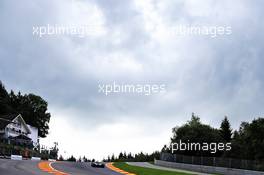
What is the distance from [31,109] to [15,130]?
18129 mm

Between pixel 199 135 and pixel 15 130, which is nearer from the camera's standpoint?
pixel 199 135

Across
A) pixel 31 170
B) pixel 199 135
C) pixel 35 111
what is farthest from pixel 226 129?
pixel 31 170

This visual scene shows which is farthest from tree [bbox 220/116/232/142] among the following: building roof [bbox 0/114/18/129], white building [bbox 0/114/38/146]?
building roof [bbox 0/114/18/129]

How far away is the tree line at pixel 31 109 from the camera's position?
447 ft

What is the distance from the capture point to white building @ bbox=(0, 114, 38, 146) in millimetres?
112650

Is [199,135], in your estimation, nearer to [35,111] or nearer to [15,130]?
[15,130]

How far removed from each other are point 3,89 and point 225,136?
74192 mm

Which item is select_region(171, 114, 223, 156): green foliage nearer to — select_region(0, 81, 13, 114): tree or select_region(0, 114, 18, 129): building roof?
select_region(0, 114, 18, 129): building roof

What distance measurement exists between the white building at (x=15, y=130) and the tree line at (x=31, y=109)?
949 cm

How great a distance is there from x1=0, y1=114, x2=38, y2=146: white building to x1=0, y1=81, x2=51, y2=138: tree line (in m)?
9.49

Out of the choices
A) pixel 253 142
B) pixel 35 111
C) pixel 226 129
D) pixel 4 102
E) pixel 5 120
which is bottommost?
pixel 253 142

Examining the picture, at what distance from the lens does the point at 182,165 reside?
59.4 metres

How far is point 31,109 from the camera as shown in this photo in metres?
137

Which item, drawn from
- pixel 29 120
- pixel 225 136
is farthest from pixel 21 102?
pixel 225 136
